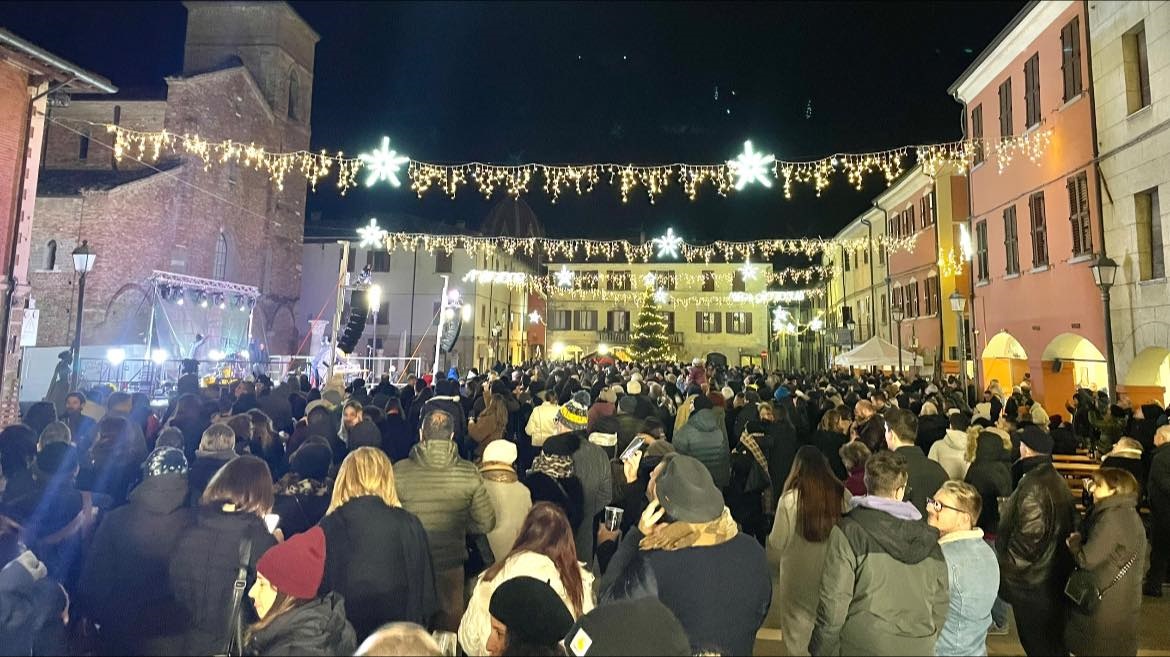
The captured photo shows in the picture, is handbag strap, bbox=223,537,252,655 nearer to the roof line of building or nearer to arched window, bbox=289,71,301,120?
the roof line of building

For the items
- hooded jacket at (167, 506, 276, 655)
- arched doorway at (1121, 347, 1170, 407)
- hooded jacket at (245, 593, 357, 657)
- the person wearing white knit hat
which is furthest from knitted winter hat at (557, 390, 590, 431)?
arched doorway at (1121, 347, 1170, 407)

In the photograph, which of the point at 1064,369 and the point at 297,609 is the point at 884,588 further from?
the point at 1064,369

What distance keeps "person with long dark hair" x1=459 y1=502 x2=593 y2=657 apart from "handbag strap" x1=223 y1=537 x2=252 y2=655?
1287 mm

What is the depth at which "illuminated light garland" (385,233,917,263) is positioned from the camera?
3056 centimetres

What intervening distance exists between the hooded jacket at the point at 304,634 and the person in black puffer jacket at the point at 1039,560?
4.46 m

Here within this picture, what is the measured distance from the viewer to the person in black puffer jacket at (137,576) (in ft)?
11.1

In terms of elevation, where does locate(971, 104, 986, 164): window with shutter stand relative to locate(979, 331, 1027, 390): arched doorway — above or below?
above

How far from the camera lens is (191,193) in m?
30.2

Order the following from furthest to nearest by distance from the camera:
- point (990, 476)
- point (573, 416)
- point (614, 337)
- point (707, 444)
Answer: point (614, 337), point (573, 416), point (707, 444), point (990, 476)

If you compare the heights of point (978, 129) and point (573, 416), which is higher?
point (978, 129)

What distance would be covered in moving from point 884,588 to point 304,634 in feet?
9.03

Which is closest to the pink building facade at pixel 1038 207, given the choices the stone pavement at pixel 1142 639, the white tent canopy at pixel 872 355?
the white tent canopy at pixel 872 355

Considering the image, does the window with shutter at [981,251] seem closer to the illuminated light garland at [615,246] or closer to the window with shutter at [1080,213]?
the window with shutter at [1080,213]

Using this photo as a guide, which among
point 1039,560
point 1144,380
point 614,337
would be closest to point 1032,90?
point 1144,380
